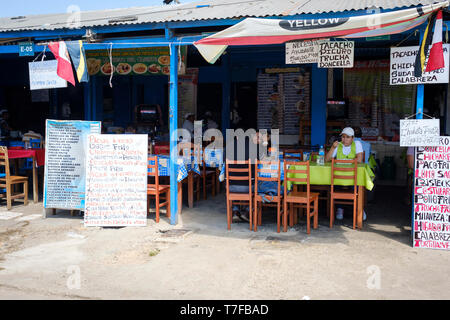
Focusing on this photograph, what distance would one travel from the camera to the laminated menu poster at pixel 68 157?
723 cm

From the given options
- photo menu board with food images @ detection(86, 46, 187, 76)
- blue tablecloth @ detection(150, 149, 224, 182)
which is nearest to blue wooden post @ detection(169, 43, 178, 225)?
blue tablecloth @ detection(150, 149, 224, 182)

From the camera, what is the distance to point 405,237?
20.8 ft

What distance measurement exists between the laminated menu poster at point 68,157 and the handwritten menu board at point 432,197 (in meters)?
4.99

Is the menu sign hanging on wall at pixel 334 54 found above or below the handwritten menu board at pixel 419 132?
above

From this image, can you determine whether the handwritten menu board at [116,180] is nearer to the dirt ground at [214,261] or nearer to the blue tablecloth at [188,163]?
the dirt ground at [214,261]

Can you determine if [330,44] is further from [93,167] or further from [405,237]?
[93,167]

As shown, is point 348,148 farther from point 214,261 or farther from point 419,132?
point 214,261

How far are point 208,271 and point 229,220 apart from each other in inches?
70.0

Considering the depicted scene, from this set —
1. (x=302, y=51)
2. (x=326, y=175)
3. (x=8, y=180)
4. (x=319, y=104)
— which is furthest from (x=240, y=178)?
(x=8, y=180)

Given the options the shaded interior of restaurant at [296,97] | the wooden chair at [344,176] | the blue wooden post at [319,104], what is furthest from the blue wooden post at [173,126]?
the blue wooden post at [319,104]

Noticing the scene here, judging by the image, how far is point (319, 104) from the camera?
974 centimetres

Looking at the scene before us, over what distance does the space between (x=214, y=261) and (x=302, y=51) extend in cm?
352

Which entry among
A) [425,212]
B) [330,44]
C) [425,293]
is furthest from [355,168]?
[425,293]

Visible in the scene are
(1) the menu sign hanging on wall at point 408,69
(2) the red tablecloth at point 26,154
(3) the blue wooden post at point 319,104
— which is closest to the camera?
(1) the menu sign hanging on wall at point 408,69
